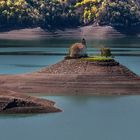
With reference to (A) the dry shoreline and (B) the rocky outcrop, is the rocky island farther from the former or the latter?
(B) the rocky outcrop

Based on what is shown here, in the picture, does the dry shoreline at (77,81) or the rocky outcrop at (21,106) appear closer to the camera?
the rocky outcrop at (21,106)

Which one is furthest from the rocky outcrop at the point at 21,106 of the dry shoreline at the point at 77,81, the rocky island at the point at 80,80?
the rocky island at the point at 80,80

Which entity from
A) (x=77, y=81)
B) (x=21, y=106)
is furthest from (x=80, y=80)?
(x=21, y=106)

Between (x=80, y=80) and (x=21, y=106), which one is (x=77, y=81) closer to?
(x=80, y=80)

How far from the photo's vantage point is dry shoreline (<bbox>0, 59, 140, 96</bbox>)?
119m

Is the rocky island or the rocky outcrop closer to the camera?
the rocky outcrop

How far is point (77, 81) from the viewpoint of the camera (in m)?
122

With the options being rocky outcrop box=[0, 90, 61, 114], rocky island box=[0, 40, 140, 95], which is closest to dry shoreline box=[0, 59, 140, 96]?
rocky island box=[0, 40, 140, 95]

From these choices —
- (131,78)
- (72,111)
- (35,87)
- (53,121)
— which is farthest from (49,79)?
(53,121)

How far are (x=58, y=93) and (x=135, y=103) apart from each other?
537 inches

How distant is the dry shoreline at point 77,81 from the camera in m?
119

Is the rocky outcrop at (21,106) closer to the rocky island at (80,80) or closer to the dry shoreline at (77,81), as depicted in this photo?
the dry shoreline at (77,81)

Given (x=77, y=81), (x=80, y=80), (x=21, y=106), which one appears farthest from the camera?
(x=80, y=80)

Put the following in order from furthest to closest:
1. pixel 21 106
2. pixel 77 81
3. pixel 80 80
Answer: pixel 80 80 < pixel 77 81 < pixel 21 106
